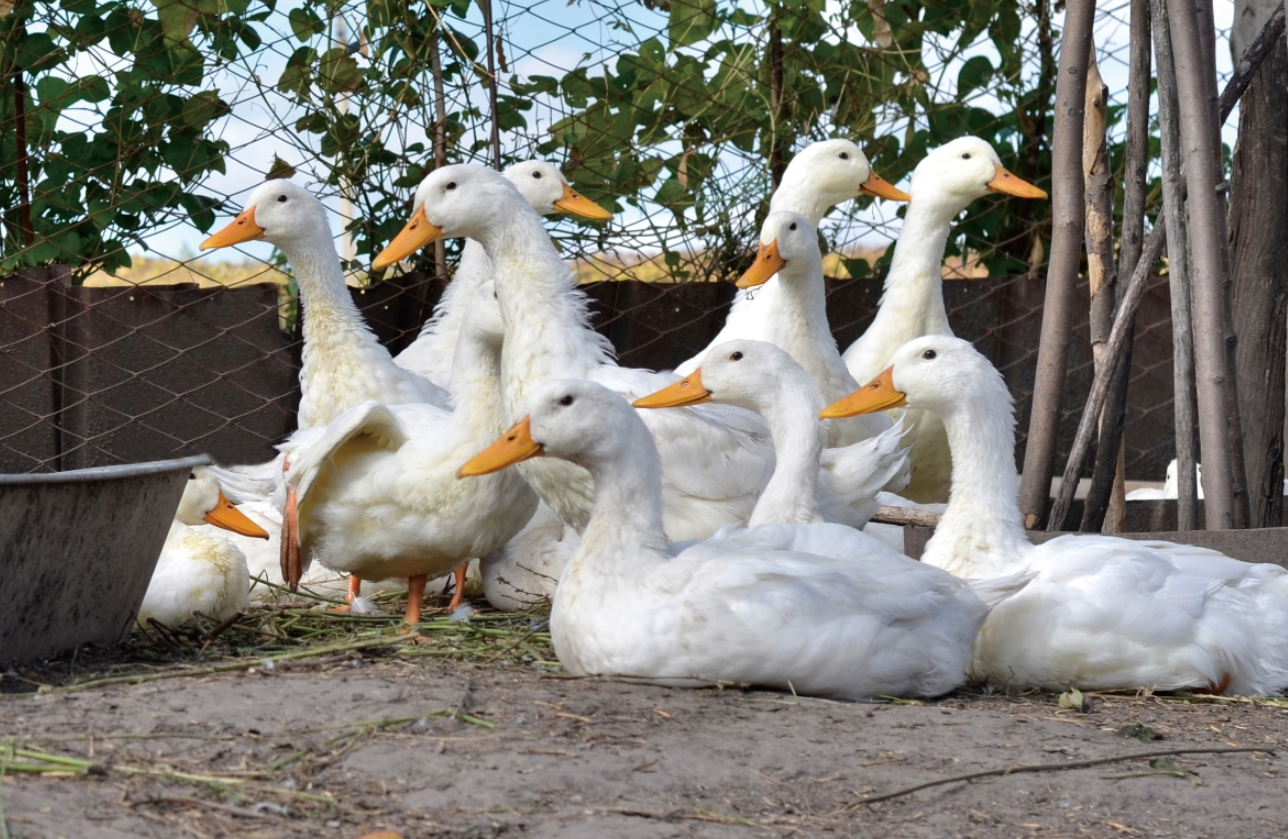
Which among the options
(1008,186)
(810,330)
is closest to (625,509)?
(810,330)

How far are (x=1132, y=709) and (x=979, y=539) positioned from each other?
68cm

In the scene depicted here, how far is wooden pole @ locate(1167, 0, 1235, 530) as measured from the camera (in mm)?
4699

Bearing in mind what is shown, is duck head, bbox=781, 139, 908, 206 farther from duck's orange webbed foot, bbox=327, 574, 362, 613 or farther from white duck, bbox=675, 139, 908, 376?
duck's orange webbed foot, bbox=327, 574, 362, 613

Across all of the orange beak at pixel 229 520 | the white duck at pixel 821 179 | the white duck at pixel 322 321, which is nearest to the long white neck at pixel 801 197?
the white duck at pixel 821 179

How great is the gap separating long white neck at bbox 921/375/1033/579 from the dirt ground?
2.20 ft

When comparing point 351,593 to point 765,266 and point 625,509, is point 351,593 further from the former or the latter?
point 765,266

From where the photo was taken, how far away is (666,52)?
7.32 m

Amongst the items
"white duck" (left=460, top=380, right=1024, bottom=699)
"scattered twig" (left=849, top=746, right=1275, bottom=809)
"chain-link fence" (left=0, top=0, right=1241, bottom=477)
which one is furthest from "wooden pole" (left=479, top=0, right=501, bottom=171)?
"scattered twig" (left=849, top=746, right=1275, bottom=809)

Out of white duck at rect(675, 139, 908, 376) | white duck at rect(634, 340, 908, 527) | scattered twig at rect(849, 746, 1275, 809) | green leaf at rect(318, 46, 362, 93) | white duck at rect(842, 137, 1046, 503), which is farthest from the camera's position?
green leaf at rect(318, 46, 362, 93)

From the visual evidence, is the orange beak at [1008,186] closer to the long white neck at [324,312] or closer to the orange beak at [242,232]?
the long white neck at [324,312]

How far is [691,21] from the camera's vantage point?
23.8 feet

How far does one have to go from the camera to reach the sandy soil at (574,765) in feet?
8.61

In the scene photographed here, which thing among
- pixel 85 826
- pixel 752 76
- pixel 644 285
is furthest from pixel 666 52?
pixel 85 826

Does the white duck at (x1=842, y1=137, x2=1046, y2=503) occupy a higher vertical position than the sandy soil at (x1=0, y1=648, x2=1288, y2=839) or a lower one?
higher
